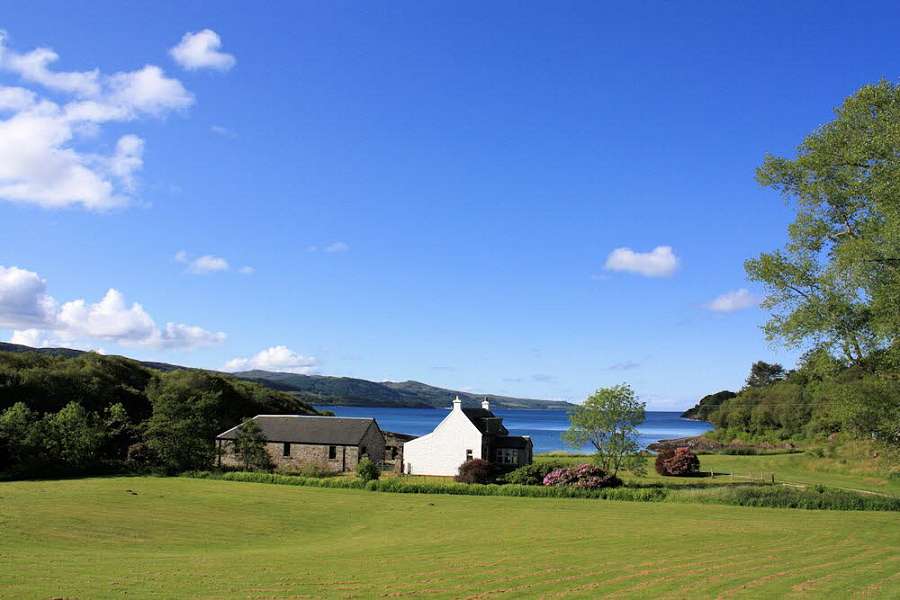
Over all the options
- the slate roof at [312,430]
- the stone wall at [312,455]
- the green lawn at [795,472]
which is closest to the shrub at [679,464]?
the green lawn at [795,472]

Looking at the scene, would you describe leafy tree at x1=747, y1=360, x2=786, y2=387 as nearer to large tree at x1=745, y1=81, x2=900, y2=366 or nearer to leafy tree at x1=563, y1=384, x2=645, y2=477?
leafy tree at x1=563, y1=384, x2=645, y2=477

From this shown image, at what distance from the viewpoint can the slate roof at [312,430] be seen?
170 ft

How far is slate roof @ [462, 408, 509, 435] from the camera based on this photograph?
178ft

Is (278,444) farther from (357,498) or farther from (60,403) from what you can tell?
(60,403)

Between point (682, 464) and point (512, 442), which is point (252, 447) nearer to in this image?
point (512, 442)

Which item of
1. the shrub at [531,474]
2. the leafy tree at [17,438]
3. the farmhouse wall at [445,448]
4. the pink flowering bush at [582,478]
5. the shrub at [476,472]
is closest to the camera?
the pink flowering bush at [582,478]

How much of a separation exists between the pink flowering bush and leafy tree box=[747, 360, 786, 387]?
119 metres

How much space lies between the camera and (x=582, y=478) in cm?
3812

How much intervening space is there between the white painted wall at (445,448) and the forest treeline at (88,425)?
1530cm

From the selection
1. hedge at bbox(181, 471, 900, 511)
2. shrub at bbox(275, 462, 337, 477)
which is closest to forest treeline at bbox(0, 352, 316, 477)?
shrub at bbox(275, 462, 337, 477)

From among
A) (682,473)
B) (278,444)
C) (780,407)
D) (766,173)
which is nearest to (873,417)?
(766,173)

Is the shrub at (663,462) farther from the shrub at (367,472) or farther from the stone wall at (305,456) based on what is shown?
the shrub at (367,472)

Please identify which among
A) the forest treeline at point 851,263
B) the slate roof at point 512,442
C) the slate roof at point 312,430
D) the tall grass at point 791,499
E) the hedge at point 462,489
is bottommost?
the hedge at point 462,489

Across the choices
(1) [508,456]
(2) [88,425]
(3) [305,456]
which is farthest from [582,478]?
(2) [88,425]
